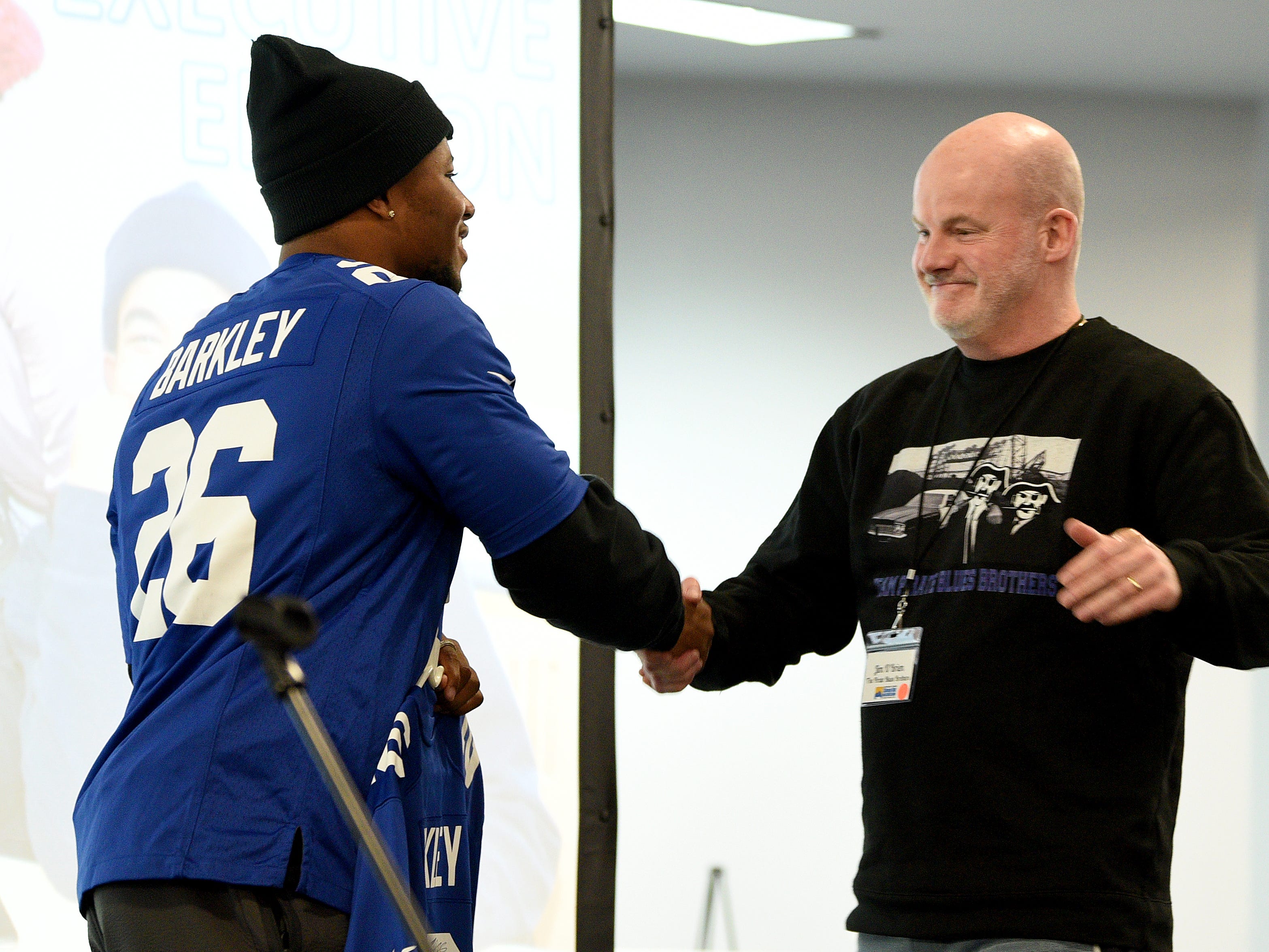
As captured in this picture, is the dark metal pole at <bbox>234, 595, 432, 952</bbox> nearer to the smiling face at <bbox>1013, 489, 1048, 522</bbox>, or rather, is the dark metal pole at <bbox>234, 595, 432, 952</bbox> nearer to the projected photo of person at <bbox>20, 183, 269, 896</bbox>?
the smiling face at <bbox>1013, 489, 1048, 522</bbox>

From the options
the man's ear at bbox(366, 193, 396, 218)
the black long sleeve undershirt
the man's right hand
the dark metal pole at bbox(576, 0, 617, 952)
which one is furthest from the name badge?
the dark metal pole at bbox(576, 0, 617, 952)

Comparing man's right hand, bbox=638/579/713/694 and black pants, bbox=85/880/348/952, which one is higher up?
man's right hand, bbox=638/579/713/694

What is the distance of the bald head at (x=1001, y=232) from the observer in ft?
6.35

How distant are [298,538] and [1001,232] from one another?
114cm

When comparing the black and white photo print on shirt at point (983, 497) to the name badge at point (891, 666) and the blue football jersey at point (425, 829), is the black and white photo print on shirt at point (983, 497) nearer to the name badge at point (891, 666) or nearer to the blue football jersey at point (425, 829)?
the name badge at point (891, 666)

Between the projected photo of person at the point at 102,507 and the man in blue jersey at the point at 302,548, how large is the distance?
1287 mm

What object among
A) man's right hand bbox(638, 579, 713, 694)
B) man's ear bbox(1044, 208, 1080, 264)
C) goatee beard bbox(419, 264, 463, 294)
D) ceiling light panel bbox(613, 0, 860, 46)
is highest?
ceiling light panel bbox(613, 0, 860, 46)

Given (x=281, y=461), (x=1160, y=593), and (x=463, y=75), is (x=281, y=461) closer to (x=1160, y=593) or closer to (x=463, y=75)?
(x=1160, y=593)

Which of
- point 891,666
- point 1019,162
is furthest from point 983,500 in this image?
point 1019,162

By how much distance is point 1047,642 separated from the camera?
172cm

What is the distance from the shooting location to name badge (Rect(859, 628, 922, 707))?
5.87 ft

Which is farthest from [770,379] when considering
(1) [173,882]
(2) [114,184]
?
(1) [173,882]

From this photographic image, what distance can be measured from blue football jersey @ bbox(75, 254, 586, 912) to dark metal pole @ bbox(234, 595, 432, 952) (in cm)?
16

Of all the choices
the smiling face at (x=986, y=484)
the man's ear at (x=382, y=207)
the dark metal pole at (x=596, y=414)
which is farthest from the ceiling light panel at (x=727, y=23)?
the man's ear at (x=382, y=207)
